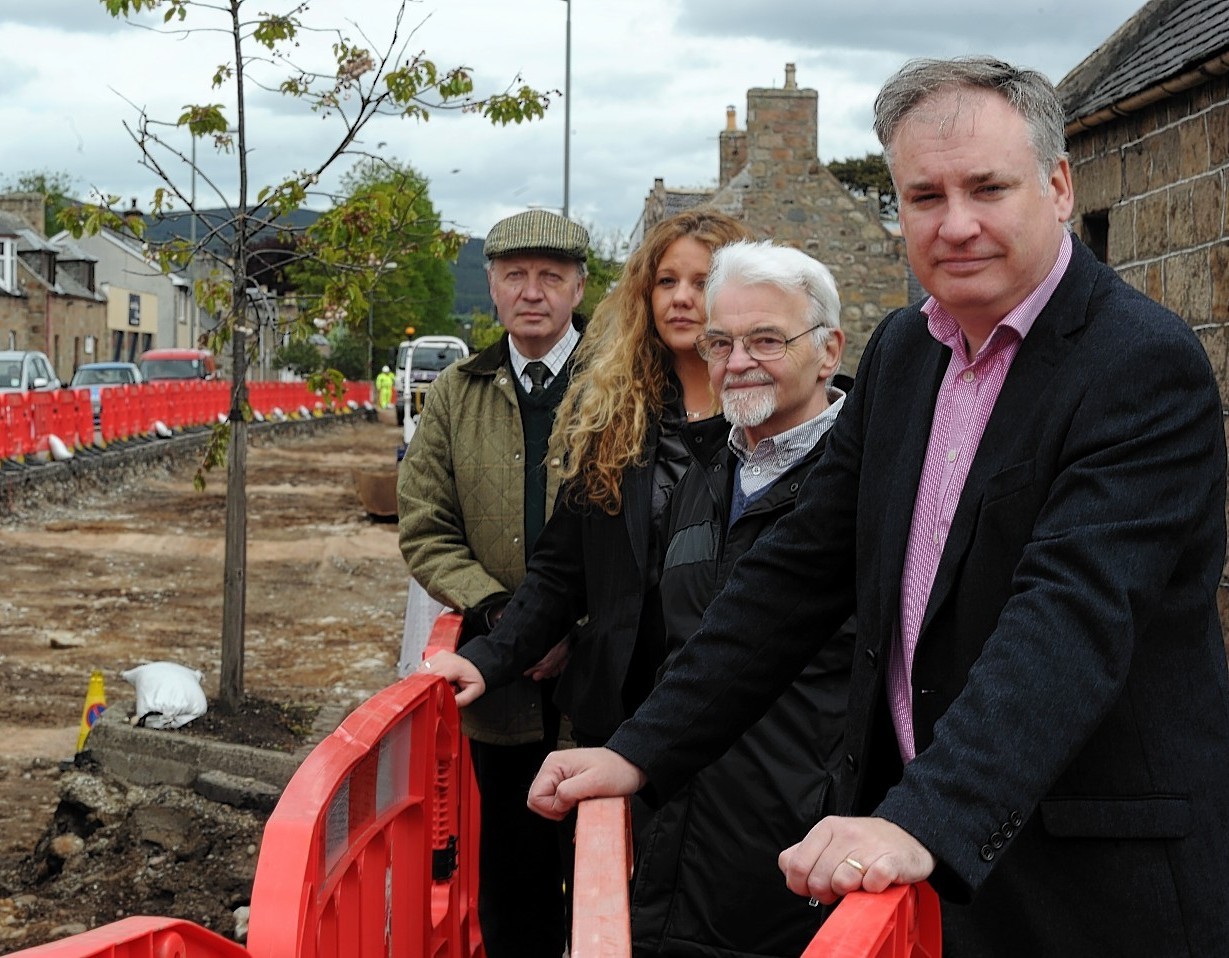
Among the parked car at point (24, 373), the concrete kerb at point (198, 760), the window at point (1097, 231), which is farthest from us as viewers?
the parked car at point (24, 373)

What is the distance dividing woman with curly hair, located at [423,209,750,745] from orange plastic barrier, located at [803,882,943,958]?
180cm

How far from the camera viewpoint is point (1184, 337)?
1.92 meters

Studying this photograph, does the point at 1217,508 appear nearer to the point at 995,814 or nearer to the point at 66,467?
the point at 995,814

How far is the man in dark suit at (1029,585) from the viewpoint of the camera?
1.76 m

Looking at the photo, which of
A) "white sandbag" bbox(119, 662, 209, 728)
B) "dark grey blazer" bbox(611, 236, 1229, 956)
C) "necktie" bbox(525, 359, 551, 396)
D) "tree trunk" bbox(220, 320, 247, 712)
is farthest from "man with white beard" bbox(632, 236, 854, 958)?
"tree trunk" bbox(220, 320, 247, 712)

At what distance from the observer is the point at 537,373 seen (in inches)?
176

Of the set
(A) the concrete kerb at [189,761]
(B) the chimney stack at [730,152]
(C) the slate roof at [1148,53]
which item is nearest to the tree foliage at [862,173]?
(B) the chimney stack at [730,152]

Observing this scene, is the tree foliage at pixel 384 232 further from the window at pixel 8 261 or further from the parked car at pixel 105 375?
the window at pixel 8 261

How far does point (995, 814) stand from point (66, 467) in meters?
21.3

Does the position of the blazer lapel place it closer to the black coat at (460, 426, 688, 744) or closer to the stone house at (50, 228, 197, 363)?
the black coat at (460, 426, 688, 744)

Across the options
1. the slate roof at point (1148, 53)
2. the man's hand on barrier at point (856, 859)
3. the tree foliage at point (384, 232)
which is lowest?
the man's hand on barrier at point (856, 859)

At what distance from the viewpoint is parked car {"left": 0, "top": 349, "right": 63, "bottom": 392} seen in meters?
30.0

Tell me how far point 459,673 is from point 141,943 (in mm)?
1917

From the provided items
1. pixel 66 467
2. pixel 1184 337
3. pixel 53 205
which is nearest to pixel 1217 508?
pixel 1184 337
